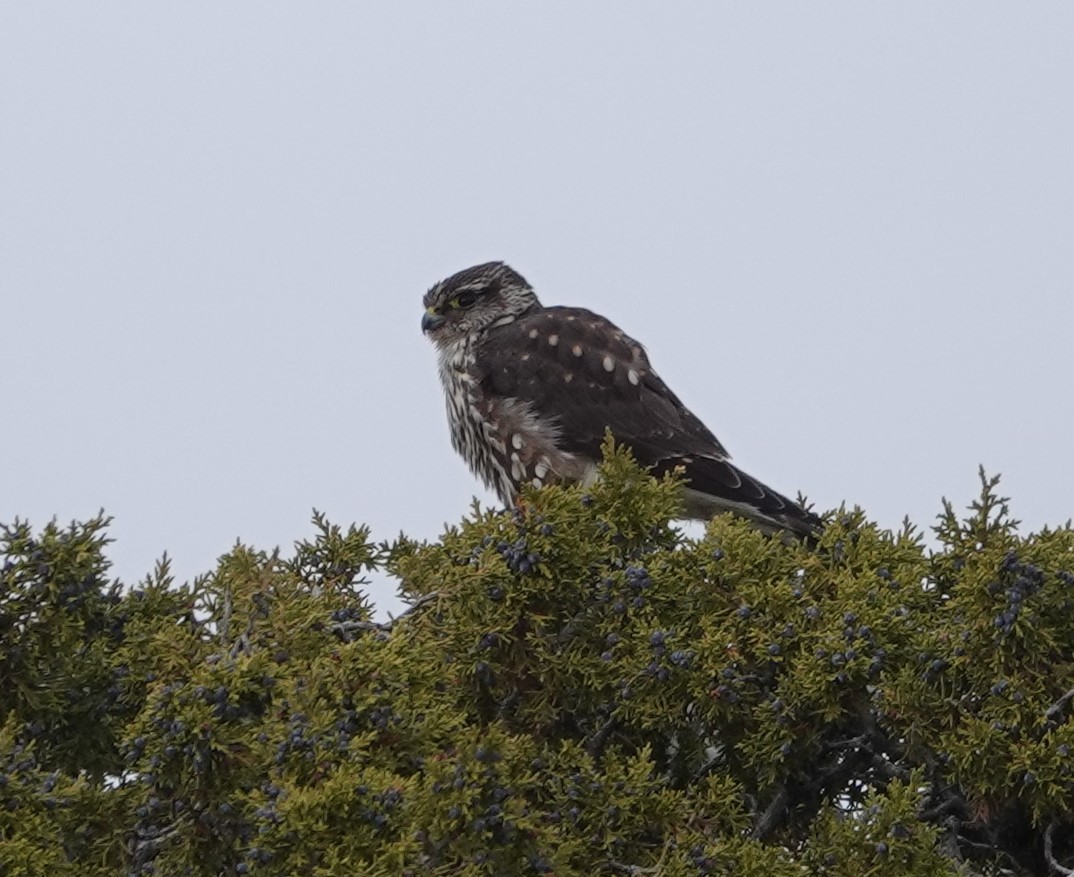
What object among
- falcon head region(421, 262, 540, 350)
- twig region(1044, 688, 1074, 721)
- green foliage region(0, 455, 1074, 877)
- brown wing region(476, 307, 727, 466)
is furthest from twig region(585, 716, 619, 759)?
falcon head region(421, 262, 540, 350)

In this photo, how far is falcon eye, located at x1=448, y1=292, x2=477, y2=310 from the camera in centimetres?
769

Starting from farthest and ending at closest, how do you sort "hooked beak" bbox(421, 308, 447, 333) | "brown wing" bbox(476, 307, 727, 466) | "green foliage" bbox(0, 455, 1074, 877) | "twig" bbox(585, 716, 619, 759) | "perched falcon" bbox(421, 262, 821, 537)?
1. "hooked beak" bbox(421, 308, 447, 333)
2. "brown wing" bbox(476, 307, 727, 466)
3. "perched falcon" bbox(421, 262, 821, 537)
4. "twig" bbox(585, 716, 619, 759)
5. "green foliage" bbox(0, 455, 1074, 877)

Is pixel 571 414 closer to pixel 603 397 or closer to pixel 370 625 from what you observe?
pixel 603 397

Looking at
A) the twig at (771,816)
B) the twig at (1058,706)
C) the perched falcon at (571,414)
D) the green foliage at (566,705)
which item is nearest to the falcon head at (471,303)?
the perched falcon at (571,414)

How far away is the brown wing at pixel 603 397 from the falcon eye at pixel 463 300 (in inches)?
17.1

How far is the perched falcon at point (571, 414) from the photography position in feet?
21.6

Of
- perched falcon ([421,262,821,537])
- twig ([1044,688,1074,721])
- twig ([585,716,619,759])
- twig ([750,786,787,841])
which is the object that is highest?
perched falcon ([421,262,821,537])

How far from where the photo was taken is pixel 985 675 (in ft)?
11.1

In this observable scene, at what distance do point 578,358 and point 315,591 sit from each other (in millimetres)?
3239

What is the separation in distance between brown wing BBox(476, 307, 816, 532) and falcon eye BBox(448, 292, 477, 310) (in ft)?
1.42

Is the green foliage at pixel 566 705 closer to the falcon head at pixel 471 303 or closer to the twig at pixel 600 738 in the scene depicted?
the twig at pixel 600 738

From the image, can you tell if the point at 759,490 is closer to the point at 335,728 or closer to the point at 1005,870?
the point at 1005,870

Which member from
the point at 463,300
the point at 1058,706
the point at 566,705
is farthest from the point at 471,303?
the point at 1058,706

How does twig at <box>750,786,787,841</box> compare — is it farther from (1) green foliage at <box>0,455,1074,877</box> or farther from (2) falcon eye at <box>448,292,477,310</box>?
(2) falcon eye at <box>448,292,477,310</box>
